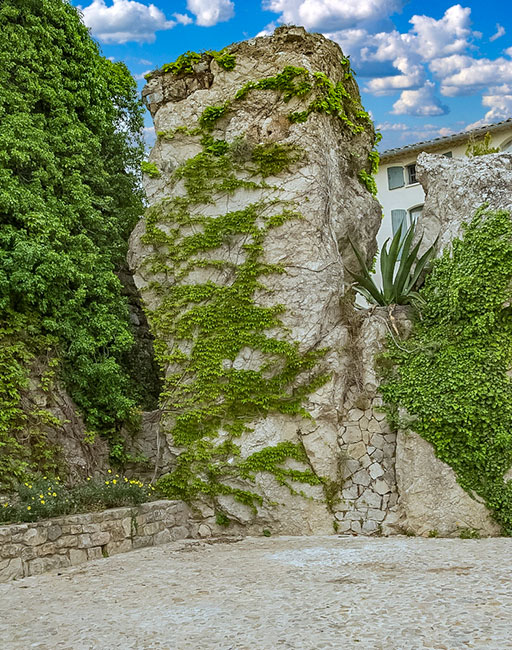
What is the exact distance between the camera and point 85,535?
8703 millimetres

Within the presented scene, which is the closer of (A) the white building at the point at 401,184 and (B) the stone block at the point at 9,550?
(B) the stone block at the point at 9,550

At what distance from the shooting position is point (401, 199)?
94.1ft

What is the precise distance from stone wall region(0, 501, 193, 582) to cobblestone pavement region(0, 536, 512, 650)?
25 cm

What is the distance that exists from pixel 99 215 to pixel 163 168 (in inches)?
64.7

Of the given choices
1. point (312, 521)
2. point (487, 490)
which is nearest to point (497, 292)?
point (487, 490)

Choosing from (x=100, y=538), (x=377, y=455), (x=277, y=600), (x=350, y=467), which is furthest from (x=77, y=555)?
(x=377, y=455)

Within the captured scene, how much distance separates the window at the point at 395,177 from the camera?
28469 millimetres

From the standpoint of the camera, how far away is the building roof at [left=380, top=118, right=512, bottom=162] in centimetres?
2489

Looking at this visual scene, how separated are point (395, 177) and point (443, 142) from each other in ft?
10.5

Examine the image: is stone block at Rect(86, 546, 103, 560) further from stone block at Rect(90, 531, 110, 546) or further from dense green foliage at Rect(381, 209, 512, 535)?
dense green foliage at Rect(381, 209, 512, 535)

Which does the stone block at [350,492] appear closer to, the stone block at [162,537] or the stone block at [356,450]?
the stone block at [356,450]

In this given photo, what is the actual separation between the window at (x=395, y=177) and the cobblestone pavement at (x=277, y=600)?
22.0m

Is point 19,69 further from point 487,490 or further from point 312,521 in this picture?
point 487,490

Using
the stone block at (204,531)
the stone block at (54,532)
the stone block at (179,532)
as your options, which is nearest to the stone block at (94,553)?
the stone block at (54,532)
